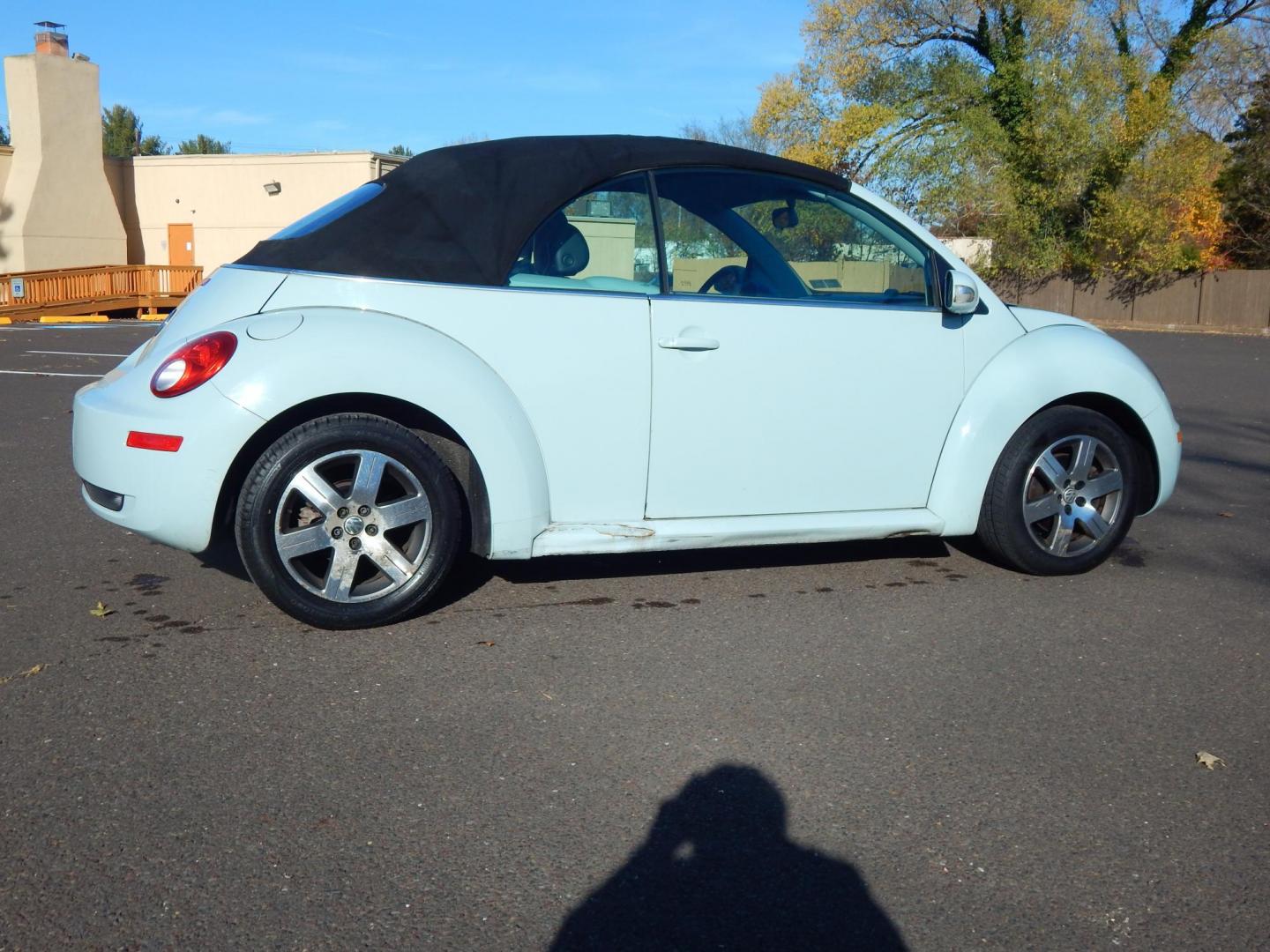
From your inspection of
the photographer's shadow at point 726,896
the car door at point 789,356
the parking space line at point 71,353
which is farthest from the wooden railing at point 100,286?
the photographer's shadow at point 726,896

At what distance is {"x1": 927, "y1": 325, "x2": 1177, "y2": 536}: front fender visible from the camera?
4.96 m

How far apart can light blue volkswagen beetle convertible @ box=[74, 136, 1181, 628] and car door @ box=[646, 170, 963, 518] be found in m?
0.01

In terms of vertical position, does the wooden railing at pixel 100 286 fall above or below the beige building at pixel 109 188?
below

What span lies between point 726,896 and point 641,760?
70cm

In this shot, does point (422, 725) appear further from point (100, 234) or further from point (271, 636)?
point (100, 234)

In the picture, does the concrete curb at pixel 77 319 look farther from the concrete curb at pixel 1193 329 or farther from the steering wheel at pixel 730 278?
the concrete curb at pixel 1193 329

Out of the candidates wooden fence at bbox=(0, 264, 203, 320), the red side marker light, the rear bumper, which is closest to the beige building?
wooden fence at bbox=(0, 264, 203, 320)

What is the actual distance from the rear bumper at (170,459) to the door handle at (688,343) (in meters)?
1.49

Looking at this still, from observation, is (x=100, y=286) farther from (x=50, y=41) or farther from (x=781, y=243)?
(x=781, y=243)

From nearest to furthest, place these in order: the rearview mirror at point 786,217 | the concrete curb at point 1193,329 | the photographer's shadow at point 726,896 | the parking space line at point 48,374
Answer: the photographer's shadow at point 726,896, the rearview mirror at point 786,217, the parking space line at point 48,374, the concrete curb at point 1193,329

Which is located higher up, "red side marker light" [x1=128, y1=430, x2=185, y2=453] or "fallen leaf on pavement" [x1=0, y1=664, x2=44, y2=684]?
"red side marker light" [x1=128, y1=430, x2=185, y2=453]

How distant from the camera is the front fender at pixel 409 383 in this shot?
405 cm

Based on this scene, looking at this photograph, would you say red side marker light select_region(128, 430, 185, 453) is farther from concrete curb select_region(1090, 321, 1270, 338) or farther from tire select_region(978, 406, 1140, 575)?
concrete curb select_region(1090, 321, 1270, 338)

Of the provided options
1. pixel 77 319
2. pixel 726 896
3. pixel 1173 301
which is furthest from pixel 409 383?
pixel 1173 301
